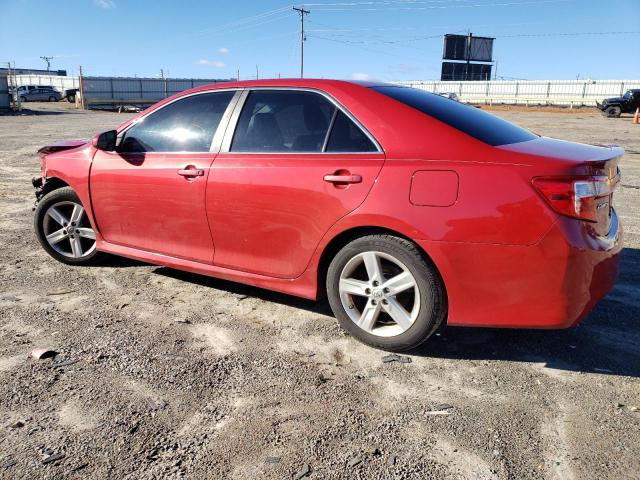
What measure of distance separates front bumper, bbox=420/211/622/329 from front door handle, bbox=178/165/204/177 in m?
1.73

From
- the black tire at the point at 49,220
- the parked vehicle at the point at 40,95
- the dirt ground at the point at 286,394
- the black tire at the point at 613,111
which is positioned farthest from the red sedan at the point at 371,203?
the parked vehicle at the point at 40,95

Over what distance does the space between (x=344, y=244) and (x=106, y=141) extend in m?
2.27

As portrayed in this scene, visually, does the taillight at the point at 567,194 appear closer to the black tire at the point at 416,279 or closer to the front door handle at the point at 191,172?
the black tire at the point at 416,279

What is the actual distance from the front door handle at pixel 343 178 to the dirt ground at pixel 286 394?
3.46ft

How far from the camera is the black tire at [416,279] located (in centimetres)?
313

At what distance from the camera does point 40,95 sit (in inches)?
2012

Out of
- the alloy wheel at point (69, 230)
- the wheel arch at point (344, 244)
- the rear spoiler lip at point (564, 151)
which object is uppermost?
the rear spoiler lip at point (564, 151)

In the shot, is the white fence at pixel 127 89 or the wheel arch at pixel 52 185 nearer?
the wheel arch at pixel 52 185

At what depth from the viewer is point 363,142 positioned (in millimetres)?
3363

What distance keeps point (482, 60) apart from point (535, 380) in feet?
279

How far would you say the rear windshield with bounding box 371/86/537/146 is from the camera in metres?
3.29

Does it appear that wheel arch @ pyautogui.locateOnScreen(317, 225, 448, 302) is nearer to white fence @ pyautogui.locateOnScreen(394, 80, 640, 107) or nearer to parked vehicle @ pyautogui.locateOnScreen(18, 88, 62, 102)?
white fence @ pyautogui.locateOnScreen(394, 80, 640, 107)

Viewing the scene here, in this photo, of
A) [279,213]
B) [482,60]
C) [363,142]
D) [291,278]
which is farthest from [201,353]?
[482,60]

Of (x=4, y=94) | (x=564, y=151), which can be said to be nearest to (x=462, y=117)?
(x=564, y=151)
